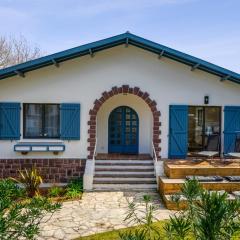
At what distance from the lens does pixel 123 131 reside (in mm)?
12984

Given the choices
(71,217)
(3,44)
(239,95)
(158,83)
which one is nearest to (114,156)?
(158,83)

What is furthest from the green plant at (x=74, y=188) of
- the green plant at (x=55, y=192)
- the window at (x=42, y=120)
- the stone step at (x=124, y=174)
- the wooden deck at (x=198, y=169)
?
the wooden deck at (x=198, y=169)

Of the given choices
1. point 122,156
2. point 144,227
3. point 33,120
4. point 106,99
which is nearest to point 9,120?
point 33,120

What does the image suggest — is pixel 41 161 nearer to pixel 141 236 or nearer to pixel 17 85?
pixel 17 85

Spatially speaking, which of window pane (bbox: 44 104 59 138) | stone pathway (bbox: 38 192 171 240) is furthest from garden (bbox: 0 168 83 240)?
window pane (bbox: 44 104 59 138)

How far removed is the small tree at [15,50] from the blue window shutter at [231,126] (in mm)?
22997

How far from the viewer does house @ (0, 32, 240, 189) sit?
11.1 metres

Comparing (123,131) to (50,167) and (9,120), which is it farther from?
(9,120)

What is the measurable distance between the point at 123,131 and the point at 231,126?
455 centimetres

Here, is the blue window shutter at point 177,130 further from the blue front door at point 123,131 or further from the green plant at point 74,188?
the green plant at point 74,188

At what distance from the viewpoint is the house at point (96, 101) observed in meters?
11.1

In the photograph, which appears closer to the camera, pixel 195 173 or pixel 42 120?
pixel 195 173

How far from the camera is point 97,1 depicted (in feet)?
36.1

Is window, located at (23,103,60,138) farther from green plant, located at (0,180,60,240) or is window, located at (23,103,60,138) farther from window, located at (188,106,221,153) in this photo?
green plant, located at (0,180,60,240)
